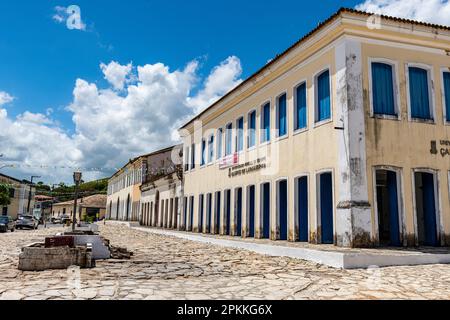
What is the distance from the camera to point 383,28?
12.2 meters

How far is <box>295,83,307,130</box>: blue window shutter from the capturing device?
544 inches

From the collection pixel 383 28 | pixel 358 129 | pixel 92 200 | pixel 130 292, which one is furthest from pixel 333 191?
pixel 92 200

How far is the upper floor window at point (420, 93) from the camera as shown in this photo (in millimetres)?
12508

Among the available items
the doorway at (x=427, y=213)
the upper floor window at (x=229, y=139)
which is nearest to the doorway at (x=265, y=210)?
the upper floor window at (x=229, y=139)

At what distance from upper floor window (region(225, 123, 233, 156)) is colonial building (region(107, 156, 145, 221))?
75.9 ft

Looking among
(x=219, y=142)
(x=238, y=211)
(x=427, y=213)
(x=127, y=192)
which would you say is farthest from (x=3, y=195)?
(x=427, y=213)

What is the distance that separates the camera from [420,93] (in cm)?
1269

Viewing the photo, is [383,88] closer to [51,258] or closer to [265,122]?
[265,122]

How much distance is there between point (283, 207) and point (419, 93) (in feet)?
19.1

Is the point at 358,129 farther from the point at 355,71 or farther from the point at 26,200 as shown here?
the point at 26,200

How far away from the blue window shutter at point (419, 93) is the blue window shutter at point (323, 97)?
2.52 metres

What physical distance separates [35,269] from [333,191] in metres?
8.00

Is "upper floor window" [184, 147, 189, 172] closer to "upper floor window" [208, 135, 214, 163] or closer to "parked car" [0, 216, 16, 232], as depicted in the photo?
"upper floor window" [208, 135, 214, 163]

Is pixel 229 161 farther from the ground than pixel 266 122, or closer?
closer
